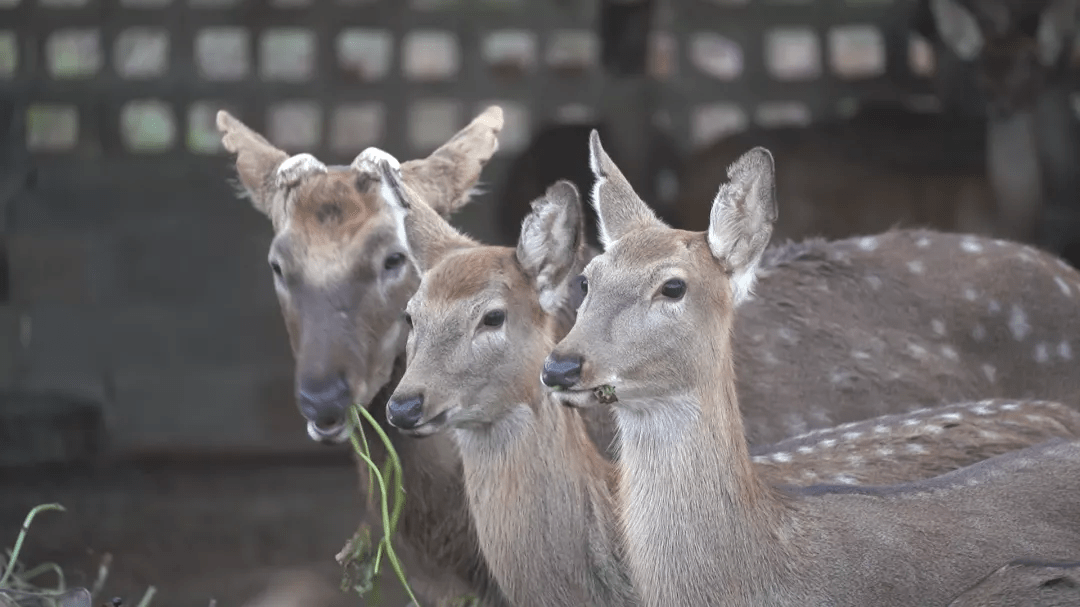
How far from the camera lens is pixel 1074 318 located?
6.59 m

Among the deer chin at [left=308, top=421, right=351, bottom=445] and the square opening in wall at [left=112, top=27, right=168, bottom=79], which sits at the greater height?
the square opening in wall at [left=112, top=27, right=168, bottom=79]

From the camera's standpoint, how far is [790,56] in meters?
9.84

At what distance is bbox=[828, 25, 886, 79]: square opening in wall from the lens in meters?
9.47

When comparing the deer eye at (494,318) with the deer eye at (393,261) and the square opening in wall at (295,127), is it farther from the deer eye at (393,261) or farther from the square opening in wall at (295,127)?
the square opening in wall at (295,127)

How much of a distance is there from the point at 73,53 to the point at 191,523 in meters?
2.76

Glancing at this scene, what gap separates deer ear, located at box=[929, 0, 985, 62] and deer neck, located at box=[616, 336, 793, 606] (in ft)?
16.5

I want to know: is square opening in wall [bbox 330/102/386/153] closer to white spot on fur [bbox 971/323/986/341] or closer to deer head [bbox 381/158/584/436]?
white spot on fur [bbox 971/323/986/341]

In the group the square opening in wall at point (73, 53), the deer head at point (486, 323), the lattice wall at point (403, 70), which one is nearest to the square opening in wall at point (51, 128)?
the lattice wall at point (403, 70)

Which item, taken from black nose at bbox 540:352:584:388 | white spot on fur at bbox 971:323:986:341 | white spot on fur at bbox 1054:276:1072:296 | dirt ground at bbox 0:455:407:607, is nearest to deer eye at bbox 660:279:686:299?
black nose at bbox 540:352:584:388

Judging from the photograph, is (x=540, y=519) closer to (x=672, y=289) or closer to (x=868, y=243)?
(x=672, y=289)

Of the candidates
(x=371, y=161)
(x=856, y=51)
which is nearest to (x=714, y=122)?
(x=856, y=51)

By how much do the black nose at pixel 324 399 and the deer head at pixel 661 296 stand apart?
36.4 inches

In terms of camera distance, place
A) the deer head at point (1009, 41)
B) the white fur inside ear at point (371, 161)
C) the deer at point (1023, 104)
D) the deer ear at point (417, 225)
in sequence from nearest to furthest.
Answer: the deer ear at point (417, 225) → the white fur inside ear at point (371, 161) → the deer head at point (1009, 41) → the deer at point (1023, 104)

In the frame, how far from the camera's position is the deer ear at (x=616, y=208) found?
4.90m
